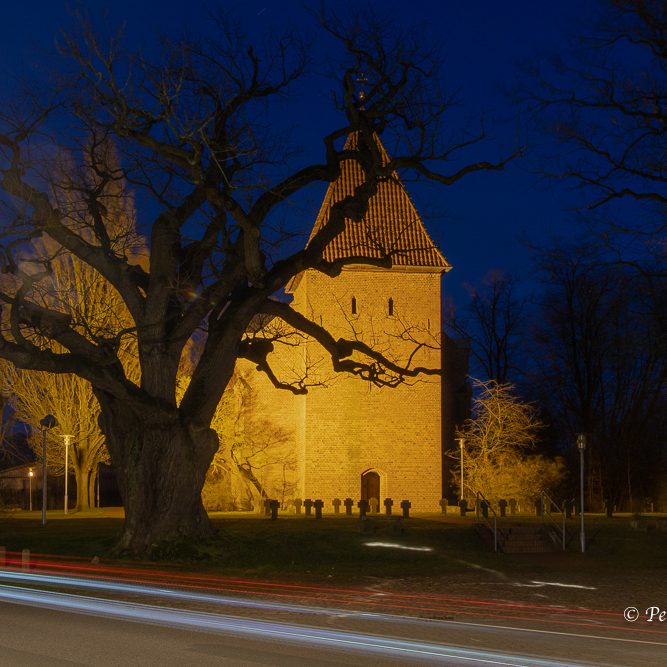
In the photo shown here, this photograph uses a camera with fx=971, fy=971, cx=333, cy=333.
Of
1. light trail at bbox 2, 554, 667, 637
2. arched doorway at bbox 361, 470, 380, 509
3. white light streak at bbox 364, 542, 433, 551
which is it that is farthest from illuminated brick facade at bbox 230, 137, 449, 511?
light trail at bbox 2, 554, 667, 637

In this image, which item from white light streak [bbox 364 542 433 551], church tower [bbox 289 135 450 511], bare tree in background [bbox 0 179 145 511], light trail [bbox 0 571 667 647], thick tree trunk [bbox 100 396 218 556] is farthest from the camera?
church tower [bbox 289 135 450 511]

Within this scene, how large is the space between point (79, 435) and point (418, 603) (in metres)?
30.2

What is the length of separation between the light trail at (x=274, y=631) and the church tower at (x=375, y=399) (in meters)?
29.3

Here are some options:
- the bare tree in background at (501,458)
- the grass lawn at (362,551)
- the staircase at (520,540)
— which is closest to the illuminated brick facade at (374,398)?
the bare tree in background at (501,458)

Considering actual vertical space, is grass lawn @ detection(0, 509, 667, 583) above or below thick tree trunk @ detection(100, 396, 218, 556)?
below

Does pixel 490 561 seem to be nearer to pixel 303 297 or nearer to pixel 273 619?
pixel 273 619

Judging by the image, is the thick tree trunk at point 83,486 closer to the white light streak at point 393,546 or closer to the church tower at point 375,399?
the church tower at point 375,399

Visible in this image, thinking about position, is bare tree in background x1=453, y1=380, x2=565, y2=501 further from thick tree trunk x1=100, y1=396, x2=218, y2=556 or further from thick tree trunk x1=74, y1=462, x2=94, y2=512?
thick tree trunk x1=100, y1=396, x2=218, y2=556

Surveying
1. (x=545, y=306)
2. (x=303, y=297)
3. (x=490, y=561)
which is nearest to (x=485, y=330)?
(x=545, y=306)

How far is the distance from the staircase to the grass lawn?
1.35 feet

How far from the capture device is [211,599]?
1436cm

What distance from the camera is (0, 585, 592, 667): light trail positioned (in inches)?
369

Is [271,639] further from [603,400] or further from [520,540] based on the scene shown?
[603,400]

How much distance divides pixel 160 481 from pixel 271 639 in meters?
10.7
